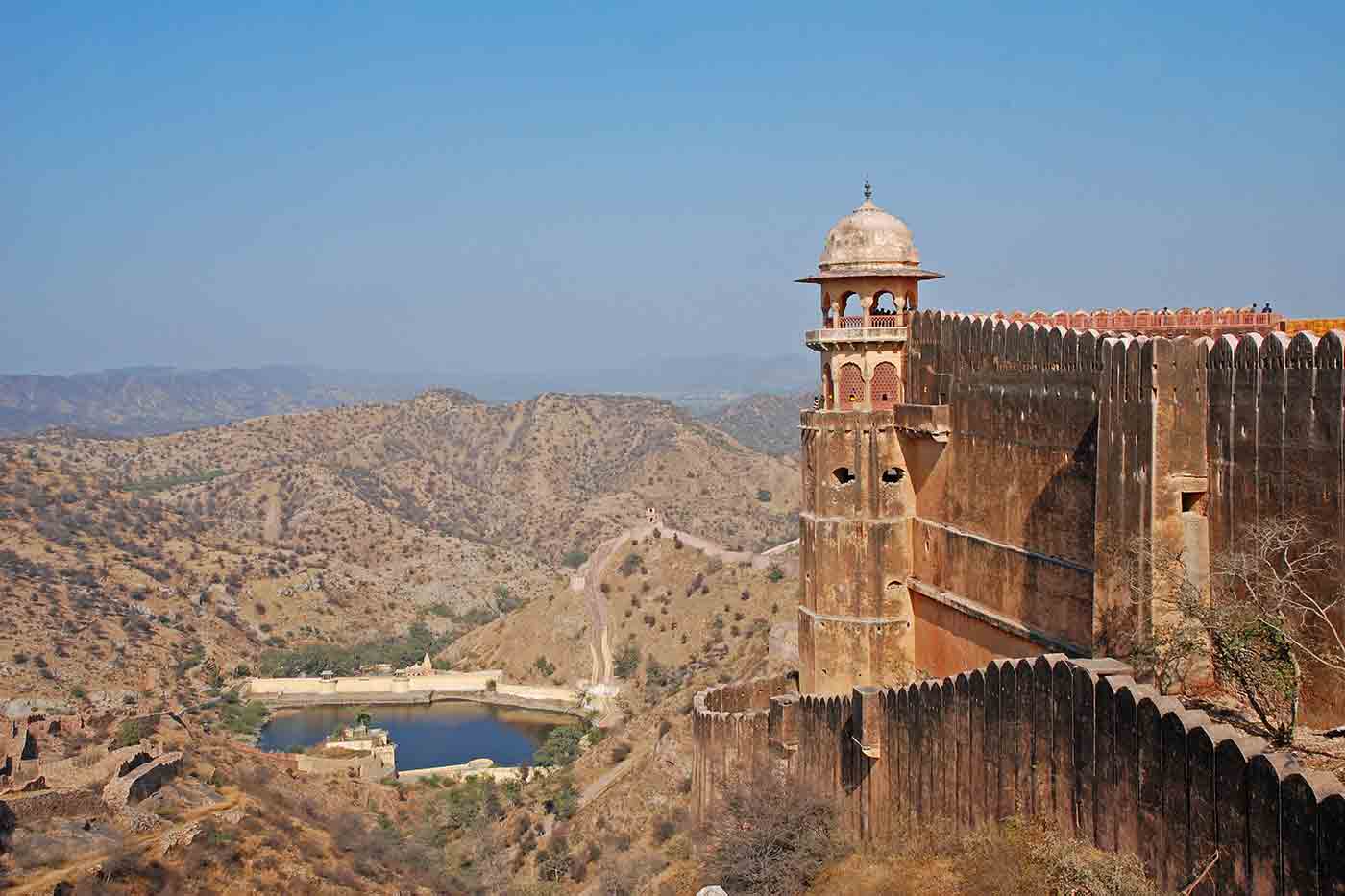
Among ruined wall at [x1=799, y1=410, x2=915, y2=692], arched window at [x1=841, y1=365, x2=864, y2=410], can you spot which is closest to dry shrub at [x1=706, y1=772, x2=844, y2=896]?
ruined wall at [x1=799, y1=410, x2=915, y2=692]

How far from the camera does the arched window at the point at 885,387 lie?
21.2m

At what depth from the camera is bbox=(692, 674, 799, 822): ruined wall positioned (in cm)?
2100

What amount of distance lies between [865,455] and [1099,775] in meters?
10.0

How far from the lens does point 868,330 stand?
2100 centimetres

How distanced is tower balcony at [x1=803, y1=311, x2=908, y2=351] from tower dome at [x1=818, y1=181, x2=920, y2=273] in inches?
32.7

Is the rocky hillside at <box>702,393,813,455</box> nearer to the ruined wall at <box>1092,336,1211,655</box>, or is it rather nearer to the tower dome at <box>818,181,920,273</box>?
A: the tower dome at <box>818,181,920,273</box>

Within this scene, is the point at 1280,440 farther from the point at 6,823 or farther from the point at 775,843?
the point at 6,823

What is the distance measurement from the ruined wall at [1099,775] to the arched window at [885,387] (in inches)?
237

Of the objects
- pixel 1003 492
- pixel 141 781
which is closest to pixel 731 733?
pixel 1003 492

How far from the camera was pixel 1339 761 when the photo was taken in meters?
10.8

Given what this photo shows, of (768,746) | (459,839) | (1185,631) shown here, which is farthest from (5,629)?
(1185,631)

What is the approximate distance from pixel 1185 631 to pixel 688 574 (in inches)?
1609

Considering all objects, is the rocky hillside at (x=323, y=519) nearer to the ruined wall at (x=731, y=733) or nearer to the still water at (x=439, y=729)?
the still water at (x=439, y=729)

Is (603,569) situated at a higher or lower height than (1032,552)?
lower
